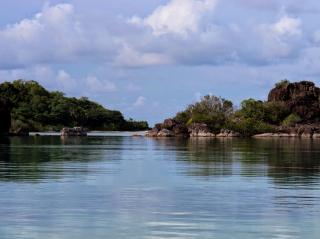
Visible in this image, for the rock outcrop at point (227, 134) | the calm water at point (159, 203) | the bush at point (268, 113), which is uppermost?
the bush at point (268, 113)

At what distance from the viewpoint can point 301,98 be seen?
192500 millimetres

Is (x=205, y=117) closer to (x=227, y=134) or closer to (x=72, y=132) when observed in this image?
(x=227, y=134)

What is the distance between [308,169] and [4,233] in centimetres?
2992

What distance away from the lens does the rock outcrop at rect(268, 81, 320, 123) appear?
620ft

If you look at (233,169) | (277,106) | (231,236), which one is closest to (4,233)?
(231,236)

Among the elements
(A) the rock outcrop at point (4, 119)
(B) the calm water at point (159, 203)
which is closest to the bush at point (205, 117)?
(A) the rock outcrop at point (4, 119)

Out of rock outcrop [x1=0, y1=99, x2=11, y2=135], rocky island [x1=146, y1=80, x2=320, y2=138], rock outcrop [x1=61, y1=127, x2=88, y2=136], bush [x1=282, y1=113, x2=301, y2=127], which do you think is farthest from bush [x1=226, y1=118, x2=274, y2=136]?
rock outcrop [x1=0, y1=99, x2=11, y2=135]

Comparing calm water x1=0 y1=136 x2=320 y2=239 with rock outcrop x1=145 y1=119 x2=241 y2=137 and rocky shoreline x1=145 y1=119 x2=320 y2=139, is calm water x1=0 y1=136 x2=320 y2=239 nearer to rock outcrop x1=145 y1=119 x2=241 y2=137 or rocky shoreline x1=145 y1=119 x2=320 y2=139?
rocky shoreline x1=145 y1=119 x2=320 y2=139

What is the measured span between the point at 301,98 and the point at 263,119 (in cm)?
1043

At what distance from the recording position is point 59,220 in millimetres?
24859

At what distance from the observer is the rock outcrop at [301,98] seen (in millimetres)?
189000

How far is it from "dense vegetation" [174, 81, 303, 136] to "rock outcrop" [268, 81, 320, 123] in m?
1.35

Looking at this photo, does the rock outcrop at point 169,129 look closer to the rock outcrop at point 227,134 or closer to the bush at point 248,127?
the rock outcrop at point 227,134

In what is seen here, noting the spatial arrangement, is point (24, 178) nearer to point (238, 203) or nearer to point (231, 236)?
point (238, 203)
